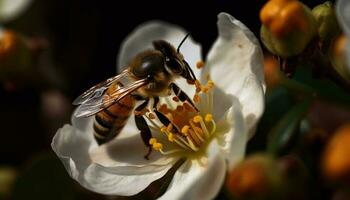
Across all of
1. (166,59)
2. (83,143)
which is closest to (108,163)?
(83,143)

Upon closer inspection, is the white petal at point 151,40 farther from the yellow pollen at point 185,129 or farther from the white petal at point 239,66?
the yellow pollen at point 185,129

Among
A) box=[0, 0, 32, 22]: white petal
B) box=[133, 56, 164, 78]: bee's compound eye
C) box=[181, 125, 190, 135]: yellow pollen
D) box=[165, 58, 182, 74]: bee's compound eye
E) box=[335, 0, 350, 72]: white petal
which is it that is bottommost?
box=[181, 125, 190, 135]: yellow pollen

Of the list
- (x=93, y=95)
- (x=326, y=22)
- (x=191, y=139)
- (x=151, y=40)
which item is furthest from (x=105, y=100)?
(x=326, y=22)

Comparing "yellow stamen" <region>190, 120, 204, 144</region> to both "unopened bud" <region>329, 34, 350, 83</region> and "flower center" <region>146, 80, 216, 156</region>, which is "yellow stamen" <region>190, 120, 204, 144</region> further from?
"unopened bud" <region>329, 34, 350, 83</region>

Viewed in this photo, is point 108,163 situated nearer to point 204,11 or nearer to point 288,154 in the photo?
point 288,154

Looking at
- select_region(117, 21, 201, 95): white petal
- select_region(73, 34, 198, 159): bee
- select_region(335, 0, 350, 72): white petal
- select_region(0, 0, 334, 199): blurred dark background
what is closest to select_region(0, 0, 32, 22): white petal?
select_region(0, 0, 334, 199): blurred dark background

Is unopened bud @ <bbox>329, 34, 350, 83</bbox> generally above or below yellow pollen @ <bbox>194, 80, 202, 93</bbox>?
above

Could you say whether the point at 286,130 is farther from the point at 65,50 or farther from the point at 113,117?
the point at 65,50
